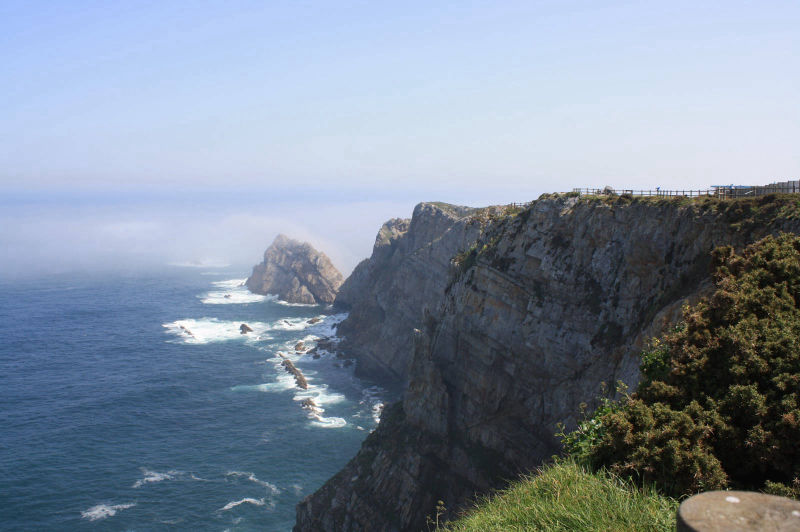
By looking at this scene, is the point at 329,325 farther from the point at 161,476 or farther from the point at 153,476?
the point at 153,476

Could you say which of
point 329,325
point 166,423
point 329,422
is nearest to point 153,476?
point 166,423

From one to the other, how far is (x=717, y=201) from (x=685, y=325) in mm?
17180

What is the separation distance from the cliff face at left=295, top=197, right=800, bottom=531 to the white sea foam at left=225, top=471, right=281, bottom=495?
33.0 ft

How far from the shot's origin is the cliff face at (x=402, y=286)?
95562 millimetres

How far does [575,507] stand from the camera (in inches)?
498

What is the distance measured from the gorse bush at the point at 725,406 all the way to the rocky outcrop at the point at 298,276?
140 metres

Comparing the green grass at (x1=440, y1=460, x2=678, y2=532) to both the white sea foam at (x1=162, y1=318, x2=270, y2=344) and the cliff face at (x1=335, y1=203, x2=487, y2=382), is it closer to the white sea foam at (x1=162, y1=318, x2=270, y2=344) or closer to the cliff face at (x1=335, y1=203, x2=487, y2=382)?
the cliff face at (x1=335, y1=203, x2=487, y2=382)

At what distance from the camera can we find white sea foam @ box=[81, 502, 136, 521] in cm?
5238

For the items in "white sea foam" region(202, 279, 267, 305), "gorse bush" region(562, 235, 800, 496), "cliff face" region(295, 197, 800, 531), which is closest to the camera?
"gorse bush" region(562, 235, 800, 496)

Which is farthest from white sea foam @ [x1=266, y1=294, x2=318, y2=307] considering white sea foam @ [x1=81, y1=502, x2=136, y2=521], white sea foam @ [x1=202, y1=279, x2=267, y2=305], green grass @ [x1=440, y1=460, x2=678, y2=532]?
green grass @ [x1=440, y1=460, x2=678, y2=532]

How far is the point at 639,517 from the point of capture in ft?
38.4

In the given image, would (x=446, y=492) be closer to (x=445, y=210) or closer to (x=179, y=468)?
(x=179, y=468)

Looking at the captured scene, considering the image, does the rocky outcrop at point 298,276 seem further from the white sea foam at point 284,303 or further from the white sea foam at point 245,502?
the white sea foam at point 245,502

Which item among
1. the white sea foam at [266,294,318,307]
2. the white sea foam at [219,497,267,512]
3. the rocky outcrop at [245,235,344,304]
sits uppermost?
the rocky outcrop at [245,235,344,304]
